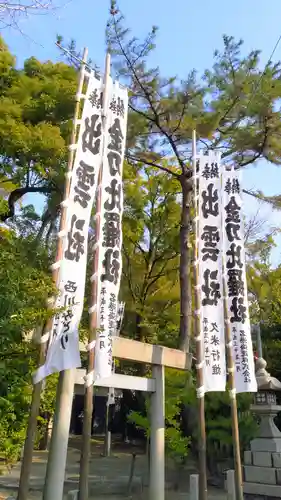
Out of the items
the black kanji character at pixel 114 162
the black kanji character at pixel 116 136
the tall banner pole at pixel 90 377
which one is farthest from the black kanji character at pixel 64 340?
the black kanji character at pixel 116 136

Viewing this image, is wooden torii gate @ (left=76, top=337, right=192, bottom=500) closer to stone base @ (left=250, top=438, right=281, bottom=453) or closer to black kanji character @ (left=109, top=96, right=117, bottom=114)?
stone base @ (left=250, top=438, right=281, bottom=453)

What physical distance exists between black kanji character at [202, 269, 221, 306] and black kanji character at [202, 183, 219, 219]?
1.13 metres

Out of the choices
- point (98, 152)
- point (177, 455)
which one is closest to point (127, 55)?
point (98, 152)

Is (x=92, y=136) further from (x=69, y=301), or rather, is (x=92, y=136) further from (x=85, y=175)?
(x=69, y=301)

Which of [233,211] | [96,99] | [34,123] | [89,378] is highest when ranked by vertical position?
[34,123]

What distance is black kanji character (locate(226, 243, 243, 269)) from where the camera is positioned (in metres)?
8.05

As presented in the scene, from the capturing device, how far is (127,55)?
11.3m

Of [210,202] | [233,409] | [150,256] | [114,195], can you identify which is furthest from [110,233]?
[150,256]

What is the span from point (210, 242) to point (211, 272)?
0.57m

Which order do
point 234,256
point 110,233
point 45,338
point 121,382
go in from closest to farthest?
point 45,338, point 110,233, point 121,382, point 234,256

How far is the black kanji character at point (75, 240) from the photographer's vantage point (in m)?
5.29

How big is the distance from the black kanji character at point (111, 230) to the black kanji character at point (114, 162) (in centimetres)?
65

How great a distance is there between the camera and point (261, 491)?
28.4ft

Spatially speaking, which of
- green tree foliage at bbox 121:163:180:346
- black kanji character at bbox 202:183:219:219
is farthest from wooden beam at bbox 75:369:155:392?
green tree foliage at bbox 121:163:180:346
